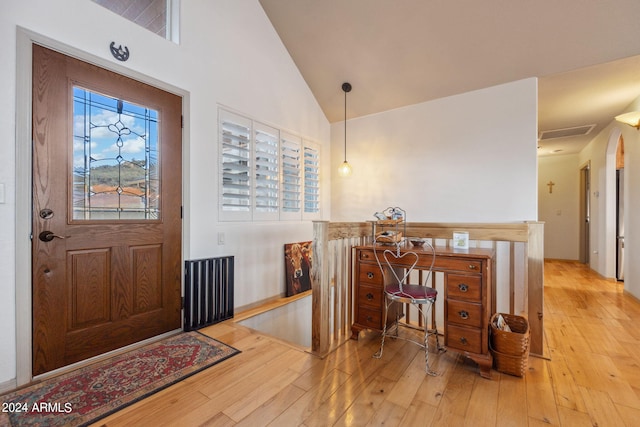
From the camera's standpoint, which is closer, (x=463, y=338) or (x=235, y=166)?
(x=463, y=338)

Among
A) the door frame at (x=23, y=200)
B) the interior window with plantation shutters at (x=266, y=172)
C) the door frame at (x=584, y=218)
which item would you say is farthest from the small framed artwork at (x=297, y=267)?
the door frame at (x=584, y=218)

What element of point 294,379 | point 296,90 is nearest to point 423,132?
point 296,90

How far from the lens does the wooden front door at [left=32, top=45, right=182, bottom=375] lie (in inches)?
76.7

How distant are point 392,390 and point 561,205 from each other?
7.96 meters

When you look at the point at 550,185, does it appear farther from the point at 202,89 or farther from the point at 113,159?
the point at 113,159

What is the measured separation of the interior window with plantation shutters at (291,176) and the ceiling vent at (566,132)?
4.55 metres

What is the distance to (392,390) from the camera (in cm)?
188

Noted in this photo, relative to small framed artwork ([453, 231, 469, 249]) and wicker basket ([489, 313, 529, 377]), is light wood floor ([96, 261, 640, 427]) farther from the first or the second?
small framed artwork ([453, 231, 469, 249])

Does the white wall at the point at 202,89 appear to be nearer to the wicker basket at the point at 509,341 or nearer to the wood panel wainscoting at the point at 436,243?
the wood panel wainscoting at the point at 436,243

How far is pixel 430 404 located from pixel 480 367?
1.98 ft

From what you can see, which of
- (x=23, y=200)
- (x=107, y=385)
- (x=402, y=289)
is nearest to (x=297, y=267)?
(x=402, y=289)

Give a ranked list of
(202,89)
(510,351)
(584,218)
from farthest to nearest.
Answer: (584,218) → (202,89) → (510,351)

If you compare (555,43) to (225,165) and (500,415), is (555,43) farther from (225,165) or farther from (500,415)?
(225,165)

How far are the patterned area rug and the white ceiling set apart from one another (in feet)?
11.5
